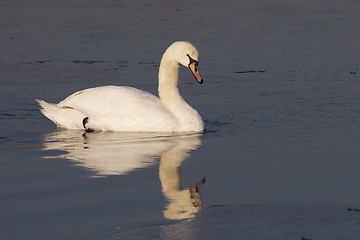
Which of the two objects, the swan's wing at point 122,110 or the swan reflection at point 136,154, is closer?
the swan reflection at point 136,154

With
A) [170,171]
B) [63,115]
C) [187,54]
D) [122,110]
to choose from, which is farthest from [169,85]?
[170,171]

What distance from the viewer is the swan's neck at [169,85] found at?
12.0m

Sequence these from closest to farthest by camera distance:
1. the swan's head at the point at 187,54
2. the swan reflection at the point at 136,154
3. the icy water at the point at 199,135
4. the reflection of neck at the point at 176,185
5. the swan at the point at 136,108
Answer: the icy water at the point at 199,135
the reflection of neck at the point at 176,185
the swan reflection at the point at 136,154
the swan at the point at 136,108
the swan's head at the point at 187,54

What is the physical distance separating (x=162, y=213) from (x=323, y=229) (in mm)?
1184

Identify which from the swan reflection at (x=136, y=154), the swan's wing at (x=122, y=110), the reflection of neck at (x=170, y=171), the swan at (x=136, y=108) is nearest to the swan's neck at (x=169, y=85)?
the swan at (x=136, y=108)

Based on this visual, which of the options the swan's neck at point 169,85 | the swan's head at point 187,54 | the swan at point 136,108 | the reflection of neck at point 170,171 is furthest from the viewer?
the swan's neck at point 169,85

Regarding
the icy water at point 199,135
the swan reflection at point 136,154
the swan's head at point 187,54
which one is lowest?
the swan reflection at point 136,154

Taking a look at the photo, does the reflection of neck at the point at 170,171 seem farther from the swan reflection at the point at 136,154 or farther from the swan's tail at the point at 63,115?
the swan's tail at the point at 63,115

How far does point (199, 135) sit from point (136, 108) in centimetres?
82

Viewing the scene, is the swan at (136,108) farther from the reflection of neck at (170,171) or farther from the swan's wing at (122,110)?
the reflection of neck at (170,171)

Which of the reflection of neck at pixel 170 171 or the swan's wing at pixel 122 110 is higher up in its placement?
the swan's wing at pixel 122 110

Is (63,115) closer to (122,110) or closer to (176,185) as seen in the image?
(122,110)

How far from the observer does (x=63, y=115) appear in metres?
12.0

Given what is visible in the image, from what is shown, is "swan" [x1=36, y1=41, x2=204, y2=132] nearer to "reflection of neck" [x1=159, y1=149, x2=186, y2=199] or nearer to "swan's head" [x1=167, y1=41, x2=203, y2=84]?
"swan's head" [x1=167, y1=41, x2=203, y2=84]
